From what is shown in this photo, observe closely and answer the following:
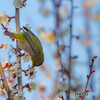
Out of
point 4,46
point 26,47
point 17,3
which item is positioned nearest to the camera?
point 17,3

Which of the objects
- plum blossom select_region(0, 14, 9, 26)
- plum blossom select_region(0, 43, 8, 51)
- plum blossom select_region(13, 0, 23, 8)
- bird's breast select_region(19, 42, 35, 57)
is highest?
plum blossom select_region(13, 0, 23, 8)

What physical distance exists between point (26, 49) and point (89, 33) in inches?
61.5

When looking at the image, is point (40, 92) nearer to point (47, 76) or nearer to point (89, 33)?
point (47, 76)

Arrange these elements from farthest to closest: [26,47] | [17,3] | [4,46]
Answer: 1. [26,47]
2. [4,46]
3. [17,3]

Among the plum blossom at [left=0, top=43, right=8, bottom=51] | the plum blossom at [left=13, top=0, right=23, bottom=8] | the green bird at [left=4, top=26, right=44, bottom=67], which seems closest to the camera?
the plum blossom at [left=13, top=0, right=23, bottom=8]

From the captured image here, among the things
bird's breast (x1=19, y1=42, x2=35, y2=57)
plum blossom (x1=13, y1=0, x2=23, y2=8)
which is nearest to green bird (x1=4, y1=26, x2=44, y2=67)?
bird's breast (x1=19, y1=42, x2=35, y2=57)

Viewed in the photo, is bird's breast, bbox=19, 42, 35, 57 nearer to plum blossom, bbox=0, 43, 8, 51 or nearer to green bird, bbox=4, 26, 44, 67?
green bird, bbox=4, 26, 44, 67

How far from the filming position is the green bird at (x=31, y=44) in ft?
8.46

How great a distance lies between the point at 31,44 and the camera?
2668 millimetres

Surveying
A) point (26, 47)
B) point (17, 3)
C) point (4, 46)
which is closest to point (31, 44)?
point (26, 47)

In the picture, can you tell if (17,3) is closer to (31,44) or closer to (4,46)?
(4,46)

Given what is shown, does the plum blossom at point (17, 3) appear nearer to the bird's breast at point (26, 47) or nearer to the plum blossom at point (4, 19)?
the plum blossom at point (4, 19)

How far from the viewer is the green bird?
2.58m

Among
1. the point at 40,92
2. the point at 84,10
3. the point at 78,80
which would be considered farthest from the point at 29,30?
the point at 84,10
